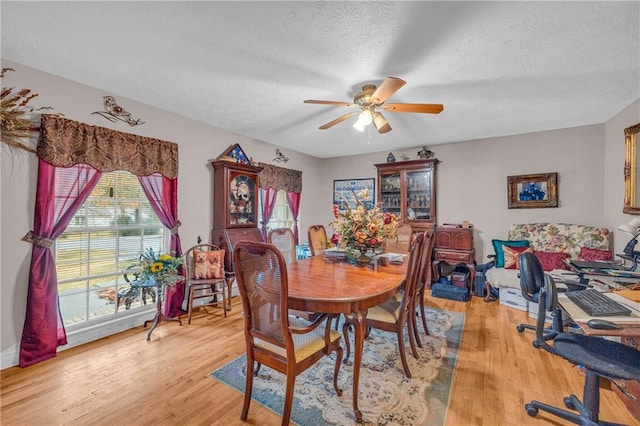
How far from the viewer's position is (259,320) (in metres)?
1.59

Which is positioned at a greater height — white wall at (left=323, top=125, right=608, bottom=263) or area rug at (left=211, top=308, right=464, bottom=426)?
white wall at (left=323, top=125, right=608, bottom=263)

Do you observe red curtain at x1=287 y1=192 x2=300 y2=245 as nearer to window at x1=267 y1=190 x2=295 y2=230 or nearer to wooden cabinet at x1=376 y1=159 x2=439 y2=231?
window at x1=267 y1=190 x2=295 y2=230

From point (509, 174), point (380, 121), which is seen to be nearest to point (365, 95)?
point (380, 121)

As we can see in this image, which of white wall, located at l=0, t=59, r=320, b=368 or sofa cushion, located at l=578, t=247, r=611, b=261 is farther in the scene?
sofa cushion, located at l=578, t=247, r=611, b=261

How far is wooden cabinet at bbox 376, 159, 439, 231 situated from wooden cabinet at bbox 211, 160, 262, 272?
7.36 ft

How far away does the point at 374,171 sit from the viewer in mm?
5289

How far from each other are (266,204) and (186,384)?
9.81 feet

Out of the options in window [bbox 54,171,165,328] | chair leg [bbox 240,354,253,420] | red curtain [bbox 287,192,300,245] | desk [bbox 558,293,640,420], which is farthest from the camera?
red curtain [bbox 287,192,300,245]

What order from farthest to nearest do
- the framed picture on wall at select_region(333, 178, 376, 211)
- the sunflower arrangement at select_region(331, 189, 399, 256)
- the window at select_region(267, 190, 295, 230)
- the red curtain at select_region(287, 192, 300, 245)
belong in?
the framed picture on wall at select_region(333, 178, 376, 211)
the red curtain at select_region(287, 192, 300, 245)
the window at select_region(267, 190, 295, 230)
the sunflower arrangement at select_region(331, 189, 399, 256)

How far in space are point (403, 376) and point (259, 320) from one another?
51.8 inches

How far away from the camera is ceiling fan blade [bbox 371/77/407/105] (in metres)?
1.81

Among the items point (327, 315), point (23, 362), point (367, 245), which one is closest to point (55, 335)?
point (23, 362)

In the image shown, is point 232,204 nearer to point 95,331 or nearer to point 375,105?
point 95,331

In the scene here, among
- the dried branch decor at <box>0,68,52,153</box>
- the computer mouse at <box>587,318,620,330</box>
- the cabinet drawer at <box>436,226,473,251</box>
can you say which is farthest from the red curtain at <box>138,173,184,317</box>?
the cabinet drawer at <box>436,226,473,251</box>
